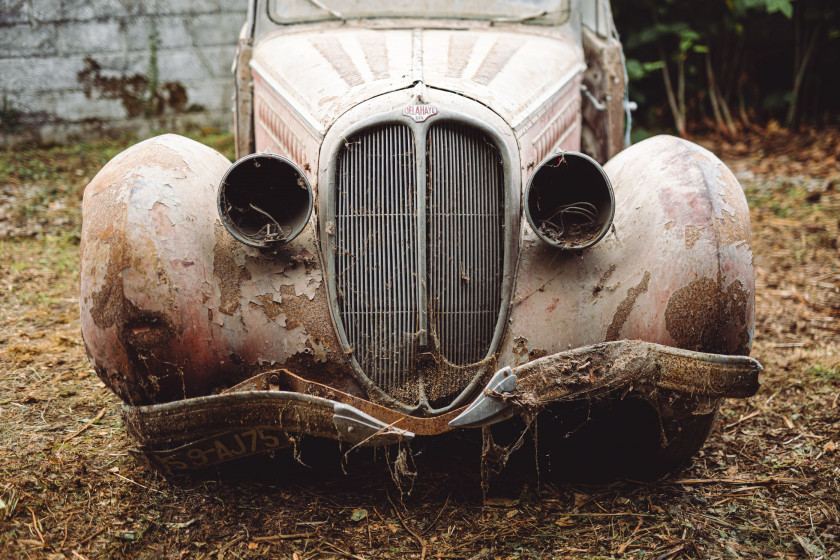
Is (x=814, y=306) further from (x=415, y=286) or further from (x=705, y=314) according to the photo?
(x=415, y=286)

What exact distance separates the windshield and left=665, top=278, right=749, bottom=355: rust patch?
7.01ft

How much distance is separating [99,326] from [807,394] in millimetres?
3209

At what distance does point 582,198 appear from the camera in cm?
281

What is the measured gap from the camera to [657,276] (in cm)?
263

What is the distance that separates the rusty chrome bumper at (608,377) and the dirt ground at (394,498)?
439 mm

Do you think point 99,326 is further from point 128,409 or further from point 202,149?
point 202,149

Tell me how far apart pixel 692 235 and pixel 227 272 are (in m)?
1.57

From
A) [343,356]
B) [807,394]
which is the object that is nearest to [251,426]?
[343,356]

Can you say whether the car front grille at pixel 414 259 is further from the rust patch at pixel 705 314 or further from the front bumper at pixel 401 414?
the rust patch at pixel 705 314

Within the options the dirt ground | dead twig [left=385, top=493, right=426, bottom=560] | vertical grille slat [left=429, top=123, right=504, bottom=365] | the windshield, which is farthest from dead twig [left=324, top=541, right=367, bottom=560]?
the windshield

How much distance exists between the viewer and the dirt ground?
2.54 m

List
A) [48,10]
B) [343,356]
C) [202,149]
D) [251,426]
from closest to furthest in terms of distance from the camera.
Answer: [251,426] → [343,356] → [202,149] → [48,10]

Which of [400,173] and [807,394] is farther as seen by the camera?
[807,394]

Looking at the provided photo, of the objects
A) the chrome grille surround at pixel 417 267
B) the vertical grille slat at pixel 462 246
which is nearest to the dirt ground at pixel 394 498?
the chrome grille surround at pixel 417 267
